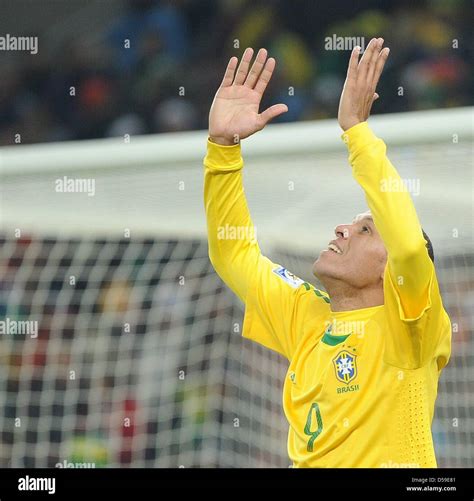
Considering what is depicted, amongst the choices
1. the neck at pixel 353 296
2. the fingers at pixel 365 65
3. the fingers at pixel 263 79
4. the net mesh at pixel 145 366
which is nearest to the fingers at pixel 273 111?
the fingers at pixel 263 79

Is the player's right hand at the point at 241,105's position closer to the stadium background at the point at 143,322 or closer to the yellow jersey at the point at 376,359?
the yellow jersey at the point at 376,359

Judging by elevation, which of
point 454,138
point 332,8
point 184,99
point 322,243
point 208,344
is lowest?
point 208,344

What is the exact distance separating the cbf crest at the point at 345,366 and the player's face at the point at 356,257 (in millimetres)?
197

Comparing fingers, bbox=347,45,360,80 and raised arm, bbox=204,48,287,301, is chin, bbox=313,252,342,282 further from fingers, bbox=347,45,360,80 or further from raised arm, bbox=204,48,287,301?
fingers, bbox=347,45,360,80

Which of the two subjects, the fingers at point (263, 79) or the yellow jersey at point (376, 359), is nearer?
the yellow jersey at point (376, 359)

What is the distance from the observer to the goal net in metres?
4.34

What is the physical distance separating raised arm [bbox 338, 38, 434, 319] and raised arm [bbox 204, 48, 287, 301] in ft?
0.96

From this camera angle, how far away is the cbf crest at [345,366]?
280 cm

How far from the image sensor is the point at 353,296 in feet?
9.62

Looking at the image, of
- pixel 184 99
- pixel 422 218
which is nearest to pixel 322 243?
pixel 422 218

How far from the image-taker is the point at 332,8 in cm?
866

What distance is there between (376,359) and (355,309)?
6.7 inches

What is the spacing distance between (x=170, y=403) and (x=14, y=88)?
4336 mm
